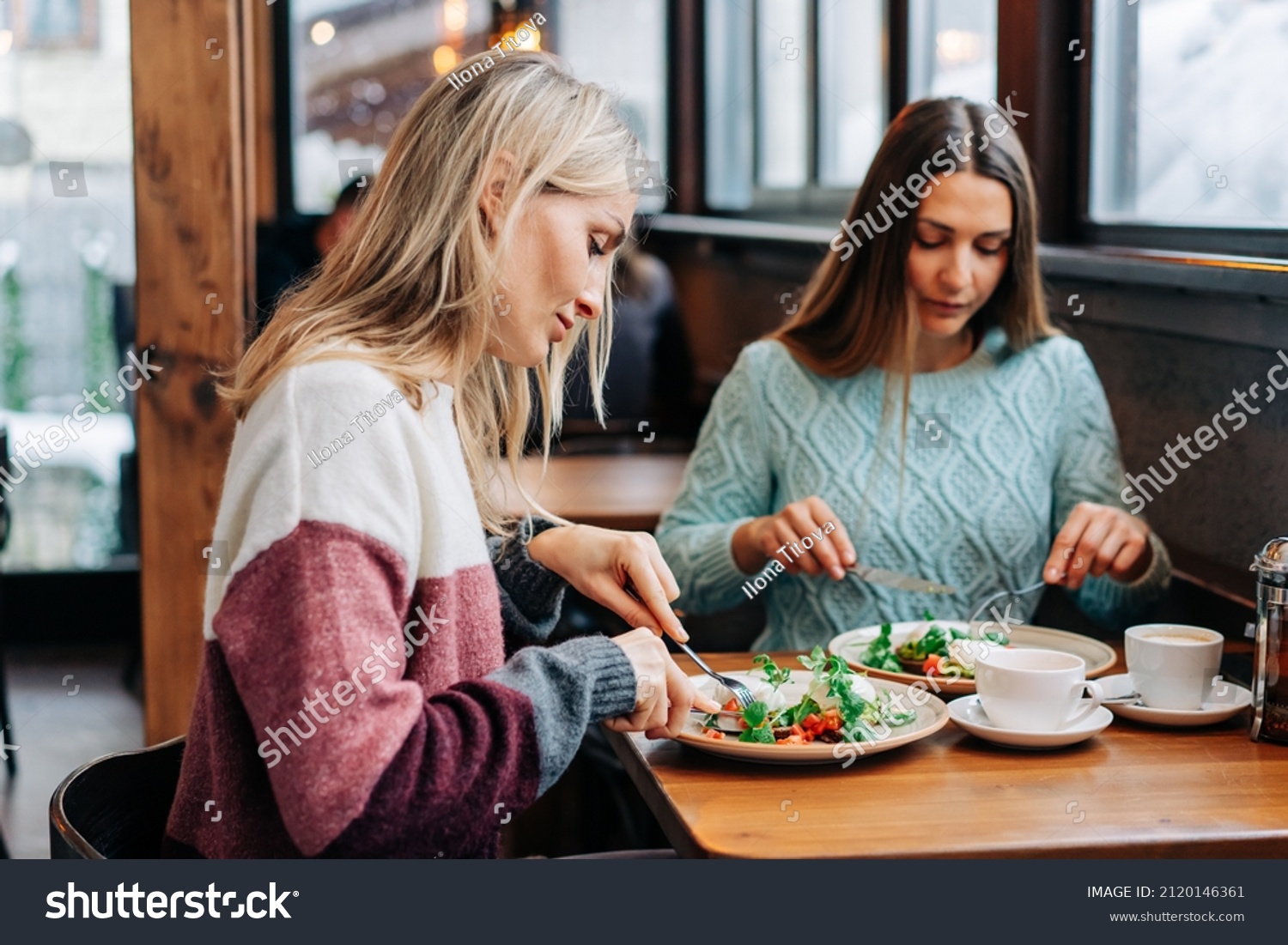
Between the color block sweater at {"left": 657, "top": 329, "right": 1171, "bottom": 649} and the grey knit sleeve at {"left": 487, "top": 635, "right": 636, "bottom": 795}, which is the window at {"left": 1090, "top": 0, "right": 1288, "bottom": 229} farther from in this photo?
the grey knit sleeve at {"left": 487, "top": 635, "right": 636, "bottom": 795}

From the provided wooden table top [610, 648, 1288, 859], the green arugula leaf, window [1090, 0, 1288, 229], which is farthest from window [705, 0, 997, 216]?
wooden table top [610, 648, 1288, 859]

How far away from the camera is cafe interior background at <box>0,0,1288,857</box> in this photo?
6.68 feet

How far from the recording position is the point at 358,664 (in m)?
0.99

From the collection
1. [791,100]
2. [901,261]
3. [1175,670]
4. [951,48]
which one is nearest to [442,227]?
[1175,670]

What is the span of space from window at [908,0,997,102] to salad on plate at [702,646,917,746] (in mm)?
1764

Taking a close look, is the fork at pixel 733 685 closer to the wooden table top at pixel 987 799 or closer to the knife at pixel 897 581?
the wooden table top at pixel 987 799

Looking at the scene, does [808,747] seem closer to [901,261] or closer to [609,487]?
[901,261]

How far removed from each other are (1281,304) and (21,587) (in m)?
4.08

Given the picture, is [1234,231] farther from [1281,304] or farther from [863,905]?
[863,905]

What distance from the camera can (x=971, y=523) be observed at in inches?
78.2

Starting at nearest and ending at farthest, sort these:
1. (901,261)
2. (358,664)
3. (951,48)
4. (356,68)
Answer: (358,664) < (901,261) < (951,48) < (356,68)

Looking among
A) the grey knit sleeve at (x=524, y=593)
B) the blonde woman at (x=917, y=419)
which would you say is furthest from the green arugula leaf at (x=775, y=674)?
the blonde woman at (x=917, y=419)

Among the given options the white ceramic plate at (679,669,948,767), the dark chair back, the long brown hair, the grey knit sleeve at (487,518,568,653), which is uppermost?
the long brown hair

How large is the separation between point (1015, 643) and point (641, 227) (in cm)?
405
